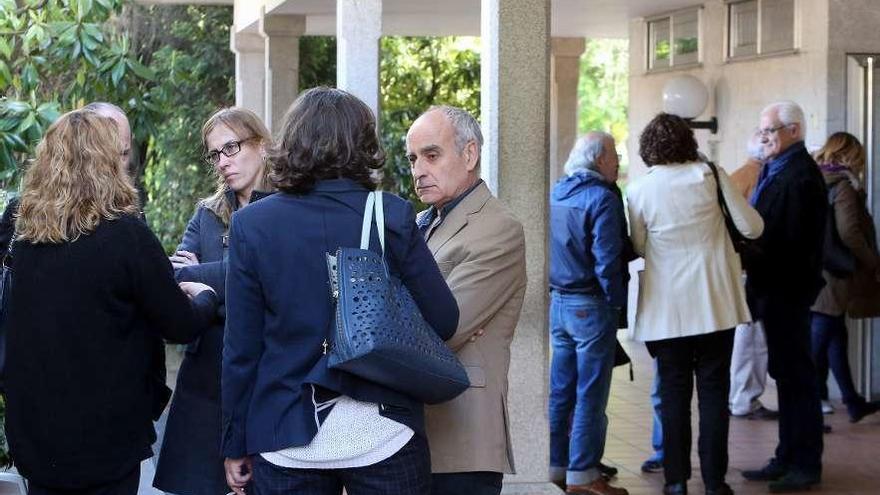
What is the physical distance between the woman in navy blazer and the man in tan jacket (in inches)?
18.8

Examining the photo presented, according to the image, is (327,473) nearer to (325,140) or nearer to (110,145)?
(325,140)

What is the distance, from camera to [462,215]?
4.10 meters

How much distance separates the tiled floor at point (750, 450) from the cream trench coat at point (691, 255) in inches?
42.8

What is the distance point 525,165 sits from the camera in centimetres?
609

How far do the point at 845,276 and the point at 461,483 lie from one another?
571 centimetres

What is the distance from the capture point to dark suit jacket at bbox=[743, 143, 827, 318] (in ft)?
23.8

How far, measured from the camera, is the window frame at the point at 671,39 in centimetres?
1288

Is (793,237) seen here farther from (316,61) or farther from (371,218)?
(316,61)

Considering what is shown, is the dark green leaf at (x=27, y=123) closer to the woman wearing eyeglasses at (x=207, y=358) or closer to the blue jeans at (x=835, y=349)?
the woman wearing eyeglasses at (x=207, y=358)

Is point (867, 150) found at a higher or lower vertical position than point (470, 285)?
higher

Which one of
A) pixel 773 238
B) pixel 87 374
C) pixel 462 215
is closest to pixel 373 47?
pixel 773 238

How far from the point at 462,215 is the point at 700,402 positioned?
10.3 ft

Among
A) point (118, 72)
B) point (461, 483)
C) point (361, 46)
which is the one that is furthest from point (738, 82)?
point (461, 483)

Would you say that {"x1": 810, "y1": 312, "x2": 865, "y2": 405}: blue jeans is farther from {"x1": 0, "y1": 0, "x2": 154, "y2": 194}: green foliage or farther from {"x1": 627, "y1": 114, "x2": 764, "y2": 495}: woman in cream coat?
{"x1": 0, "y1": 0, "x2": 154, "y2": 194}: green foliage
